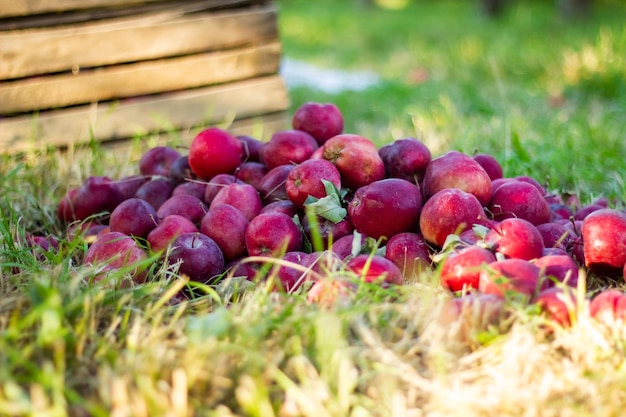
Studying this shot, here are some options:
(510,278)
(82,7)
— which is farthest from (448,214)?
(82,7)

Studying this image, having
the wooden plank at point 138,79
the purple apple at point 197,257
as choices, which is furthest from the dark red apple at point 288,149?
the wooden plank at point 138,79

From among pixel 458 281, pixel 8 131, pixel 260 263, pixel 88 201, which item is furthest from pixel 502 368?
pixel 8 131

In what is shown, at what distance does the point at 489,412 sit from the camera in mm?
1305

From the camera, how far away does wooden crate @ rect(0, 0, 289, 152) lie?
3.30m

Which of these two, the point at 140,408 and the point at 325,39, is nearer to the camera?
the point at 140,408

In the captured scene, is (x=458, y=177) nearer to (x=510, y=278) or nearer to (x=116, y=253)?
(x=510, y=278)

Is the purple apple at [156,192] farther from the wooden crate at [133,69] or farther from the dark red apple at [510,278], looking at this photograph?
the dark red apple at [510,278]

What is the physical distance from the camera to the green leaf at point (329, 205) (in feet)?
6.61

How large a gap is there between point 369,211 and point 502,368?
2.23 ft

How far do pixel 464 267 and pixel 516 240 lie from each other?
0.63 feet

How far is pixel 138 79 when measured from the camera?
11.7 ft

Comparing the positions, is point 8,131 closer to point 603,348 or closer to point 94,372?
point 94,372

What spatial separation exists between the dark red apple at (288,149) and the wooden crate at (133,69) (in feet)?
3.75

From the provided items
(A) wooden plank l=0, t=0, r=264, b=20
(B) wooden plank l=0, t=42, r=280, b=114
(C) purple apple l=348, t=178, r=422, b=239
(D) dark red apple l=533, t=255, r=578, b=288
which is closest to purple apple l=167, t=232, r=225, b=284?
→ (C) purple apple l=348, t=178, r=422, b=239
